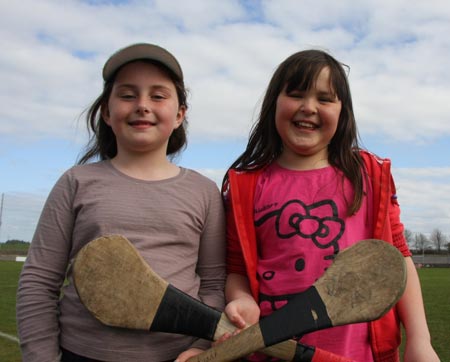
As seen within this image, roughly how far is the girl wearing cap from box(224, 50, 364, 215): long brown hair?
0.29 m

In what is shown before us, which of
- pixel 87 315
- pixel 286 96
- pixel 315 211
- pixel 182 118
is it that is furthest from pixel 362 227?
pixel 87 315

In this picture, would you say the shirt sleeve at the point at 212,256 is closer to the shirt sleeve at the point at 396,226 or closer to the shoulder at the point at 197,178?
the shoulder at the point at 197,178

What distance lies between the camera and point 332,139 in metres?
2.12

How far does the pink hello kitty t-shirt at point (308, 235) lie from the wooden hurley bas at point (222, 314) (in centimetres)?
25

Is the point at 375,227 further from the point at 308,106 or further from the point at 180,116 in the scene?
the point at 180,116

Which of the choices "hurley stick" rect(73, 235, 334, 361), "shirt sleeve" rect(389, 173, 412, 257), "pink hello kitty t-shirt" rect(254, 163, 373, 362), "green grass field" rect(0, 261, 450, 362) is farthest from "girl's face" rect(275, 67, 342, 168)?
"green grass field" rect(0, 261, 450, 362)

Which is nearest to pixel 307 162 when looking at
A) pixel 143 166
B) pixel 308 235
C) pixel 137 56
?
pixel 308 235

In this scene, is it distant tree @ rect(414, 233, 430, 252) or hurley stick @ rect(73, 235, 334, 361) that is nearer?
hurley stick @ rect(73, 235, 334, 361)

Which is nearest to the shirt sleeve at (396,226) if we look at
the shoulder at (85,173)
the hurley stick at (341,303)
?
the hurley stick at (341,303)

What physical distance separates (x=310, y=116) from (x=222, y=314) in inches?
31.7

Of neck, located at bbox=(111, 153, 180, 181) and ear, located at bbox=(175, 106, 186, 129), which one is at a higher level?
ear, located at bbox=(175, 106, 186, 129)

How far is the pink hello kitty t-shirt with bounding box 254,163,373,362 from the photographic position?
1800 millimetres

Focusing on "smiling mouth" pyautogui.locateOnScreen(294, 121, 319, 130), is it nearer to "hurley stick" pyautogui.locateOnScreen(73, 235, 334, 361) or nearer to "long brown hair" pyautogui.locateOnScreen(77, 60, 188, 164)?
"long brown hair" pyautogui.locateOnScreen(77, 60, 188, 164)

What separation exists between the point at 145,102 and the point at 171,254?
515 millimetres
